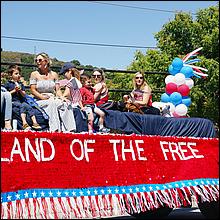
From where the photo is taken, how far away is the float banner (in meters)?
3.95

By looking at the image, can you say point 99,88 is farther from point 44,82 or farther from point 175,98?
point 175,98

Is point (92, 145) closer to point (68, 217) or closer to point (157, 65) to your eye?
point (68, 217)

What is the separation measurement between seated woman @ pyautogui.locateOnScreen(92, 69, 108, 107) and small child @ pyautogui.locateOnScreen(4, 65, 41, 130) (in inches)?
44.5

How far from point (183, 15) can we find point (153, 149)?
47.8 feet

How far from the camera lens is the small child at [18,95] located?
4.68 m

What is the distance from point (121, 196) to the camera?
452 centimetres

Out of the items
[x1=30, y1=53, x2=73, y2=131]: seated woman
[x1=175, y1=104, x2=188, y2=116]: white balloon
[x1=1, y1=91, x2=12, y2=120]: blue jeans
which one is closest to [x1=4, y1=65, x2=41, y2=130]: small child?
[x1=30, y1=53, x2=73, y2=131]: seated woman

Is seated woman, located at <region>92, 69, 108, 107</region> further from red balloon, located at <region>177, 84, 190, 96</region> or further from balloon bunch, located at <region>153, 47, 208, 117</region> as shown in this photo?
red balloon, located at <region>177, 84, 190, 96</region>

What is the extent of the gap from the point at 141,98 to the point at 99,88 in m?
0.56

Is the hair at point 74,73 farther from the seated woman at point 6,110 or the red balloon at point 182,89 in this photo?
the red balloon at point 182,89

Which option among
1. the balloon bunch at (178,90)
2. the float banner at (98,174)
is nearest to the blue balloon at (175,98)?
the balloon bunch at (178,90)

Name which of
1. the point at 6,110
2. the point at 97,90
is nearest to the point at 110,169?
the point at 6,110

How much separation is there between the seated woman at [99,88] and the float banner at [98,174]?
1.22m

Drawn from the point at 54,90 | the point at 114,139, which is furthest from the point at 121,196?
the point at 54,90
